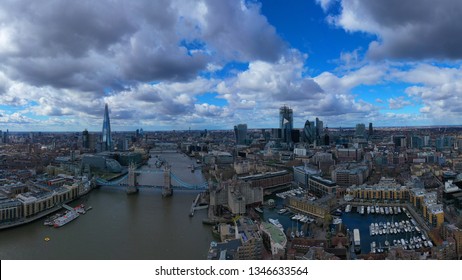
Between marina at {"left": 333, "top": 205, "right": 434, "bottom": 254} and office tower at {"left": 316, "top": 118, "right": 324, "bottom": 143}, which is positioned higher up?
office tower at {"left": 316, "top": 118, "right": 324, "bottom": 143}

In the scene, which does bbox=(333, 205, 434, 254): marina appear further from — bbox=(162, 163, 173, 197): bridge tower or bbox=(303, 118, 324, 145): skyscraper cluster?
bbox=(303, 118, 324, 145): skyscraper cluster

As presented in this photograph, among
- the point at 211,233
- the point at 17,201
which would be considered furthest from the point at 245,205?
the point at 17,201

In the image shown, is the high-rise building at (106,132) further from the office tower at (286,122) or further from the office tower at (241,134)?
the office tower at (286,122)

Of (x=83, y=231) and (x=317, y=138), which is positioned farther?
(x=317, y=138)

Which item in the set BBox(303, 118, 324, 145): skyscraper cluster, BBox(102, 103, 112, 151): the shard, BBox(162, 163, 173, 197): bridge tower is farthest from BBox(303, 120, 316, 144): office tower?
BBox(162, 163, 173, 197): bridge tower

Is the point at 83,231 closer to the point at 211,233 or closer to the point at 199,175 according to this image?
the point at 211,233

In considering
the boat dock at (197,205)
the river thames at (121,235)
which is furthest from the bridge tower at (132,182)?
the boat dock at (197,205)

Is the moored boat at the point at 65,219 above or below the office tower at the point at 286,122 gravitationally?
below

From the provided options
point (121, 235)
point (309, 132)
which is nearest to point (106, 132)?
point (309, 132)

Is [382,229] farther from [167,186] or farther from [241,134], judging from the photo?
[241,134]
